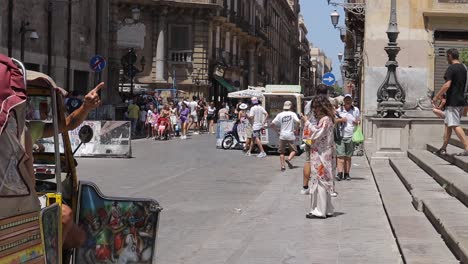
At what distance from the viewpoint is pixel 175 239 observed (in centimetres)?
926

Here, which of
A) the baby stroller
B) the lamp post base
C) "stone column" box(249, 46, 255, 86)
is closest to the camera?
the lamp post base

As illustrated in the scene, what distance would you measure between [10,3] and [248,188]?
1713cm

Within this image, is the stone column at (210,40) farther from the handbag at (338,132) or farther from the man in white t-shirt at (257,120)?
the handbag at (338,132)

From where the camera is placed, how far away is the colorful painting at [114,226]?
5570 millimetres

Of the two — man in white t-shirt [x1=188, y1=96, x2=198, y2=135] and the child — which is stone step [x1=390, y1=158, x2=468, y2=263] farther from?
man in white t-shirt [x1=188, y1=96, x2=198, y2=135]

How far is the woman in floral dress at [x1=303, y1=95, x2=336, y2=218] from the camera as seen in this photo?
35.7ft

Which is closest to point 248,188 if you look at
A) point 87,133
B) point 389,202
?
point 389,202

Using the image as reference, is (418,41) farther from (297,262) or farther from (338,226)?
(297,262)

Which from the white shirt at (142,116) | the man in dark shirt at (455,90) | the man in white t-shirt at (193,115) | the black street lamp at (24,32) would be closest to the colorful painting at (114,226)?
the man in dark shirt at (455,90)

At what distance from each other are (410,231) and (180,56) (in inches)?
1878

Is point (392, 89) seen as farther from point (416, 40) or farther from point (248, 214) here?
point (248, 214)

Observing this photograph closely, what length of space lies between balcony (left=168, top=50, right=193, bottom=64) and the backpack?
51704mm

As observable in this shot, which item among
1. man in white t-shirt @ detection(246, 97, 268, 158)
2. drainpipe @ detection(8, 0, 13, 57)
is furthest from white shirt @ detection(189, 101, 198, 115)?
man in white t-shirt @ detection(246, 97, 268, 158)

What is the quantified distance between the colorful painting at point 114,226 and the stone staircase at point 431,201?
109 inches
